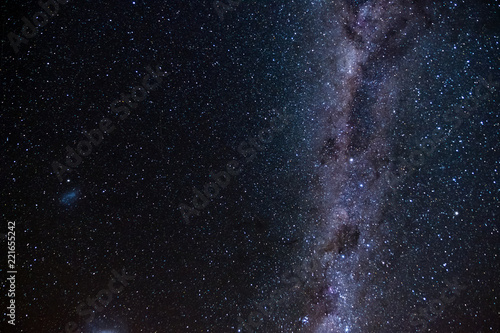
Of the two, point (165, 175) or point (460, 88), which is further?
point (460, 88)

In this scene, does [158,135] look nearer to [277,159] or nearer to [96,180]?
[96,180]

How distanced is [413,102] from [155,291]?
1.24m

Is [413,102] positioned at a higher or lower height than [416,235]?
higher

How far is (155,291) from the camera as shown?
3.42ft

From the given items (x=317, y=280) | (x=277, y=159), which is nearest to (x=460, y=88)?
(x=277, y=159)

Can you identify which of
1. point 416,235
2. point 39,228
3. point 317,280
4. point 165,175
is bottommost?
point 416,235
